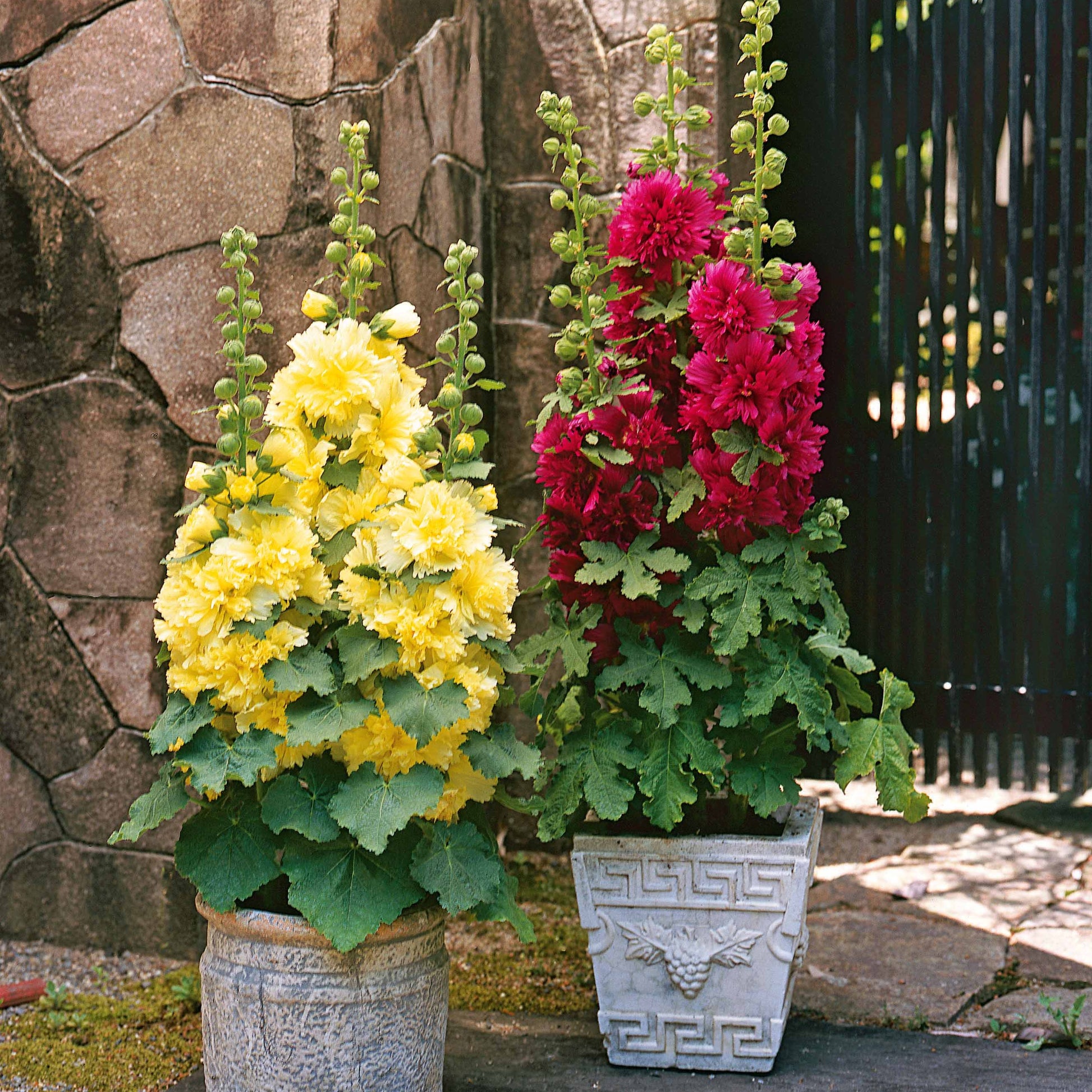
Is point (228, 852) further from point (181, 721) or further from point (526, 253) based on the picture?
point (526, 253)

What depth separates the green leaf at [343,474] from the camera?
1.94m

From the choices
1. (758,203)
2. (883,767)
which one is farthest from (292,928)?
(758,203)

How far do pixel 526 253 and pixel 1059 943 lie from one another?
212 centimetres

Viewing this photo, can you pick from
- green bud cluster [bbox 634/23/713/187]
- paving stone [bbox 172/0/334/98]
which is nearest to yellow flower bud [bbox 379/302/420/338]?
green bud cluster [bbox 634/23/713/187]

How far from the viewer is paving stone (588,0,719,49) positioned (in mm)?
3090

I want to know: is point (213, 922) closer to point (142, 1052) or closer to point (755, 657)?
point (142, 1052)

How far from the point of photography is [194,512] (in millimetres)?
1898

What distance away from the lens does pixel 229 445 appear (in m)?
1.86

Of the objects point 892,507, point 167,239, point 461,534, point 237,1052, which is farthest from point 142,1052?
point 892,507

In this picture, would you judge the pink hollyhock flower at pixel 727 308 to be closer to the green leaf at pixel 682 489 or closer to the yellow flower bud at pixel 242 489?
the green leaf at pixel 682 489

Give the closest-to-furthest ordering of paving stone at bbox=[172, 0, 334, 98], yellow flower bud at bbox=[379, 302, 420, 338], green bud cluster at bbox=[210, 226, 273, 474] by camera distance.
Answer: green bud cluster at bbox=[210, 226, 273, 474] < yellow flower bud at bbox=[379, 302, 420, 338] < paving stone at bbox=[172, 0, 334, 98]

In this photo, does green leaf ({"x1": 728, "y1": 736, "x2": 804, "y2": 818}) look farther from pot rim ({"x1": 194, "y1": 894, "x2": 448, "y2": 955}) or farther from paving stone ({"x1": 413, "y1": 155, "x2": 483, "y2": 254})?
paving stone ({"x1": 413, "y1": 155, "x2": 483, "y2": 254})

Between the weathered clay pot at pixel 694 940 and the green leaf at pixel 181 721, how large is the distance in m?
0.74

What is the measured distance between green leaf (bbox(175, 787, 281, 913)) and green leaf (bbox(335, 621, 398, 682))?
28 centimetres
